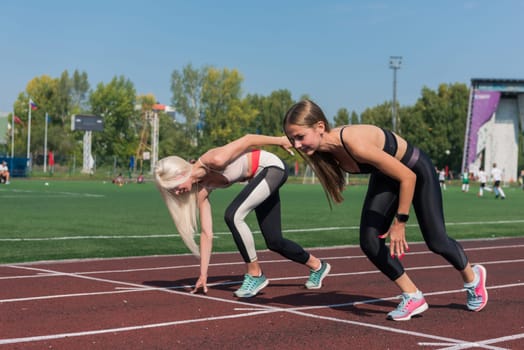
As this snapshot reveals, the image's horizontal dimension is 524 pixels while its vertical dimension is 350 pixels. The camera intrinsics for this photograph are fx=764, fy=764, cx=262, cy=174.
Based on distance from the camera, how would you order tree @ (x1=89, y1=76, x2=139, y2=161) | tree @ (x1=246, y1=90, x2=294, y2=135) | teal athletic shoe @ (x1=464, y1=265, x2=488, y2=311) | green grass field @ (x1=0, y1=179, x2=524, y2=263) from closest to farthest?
teal athletic shoe @ (x1=464, y1=265, x2=488, y2=311), green grass field @ (x1=0, y1=179, x2=524, y2=263), tree @ (x1=89, y1=76, x2=139, y2=161), tree @ (x1=246, y1=90, x2=294, y2=135)

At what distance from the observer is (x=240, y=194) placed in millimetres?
7832

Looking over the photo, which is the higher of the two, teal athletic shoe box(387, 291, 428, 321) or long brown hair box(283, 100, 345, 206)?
long brown hair box(283, 100, 345, 206)

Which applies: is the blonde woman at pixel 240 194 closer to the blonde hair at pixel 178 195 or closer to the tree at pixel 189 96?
the blonde hair at pixel 178 195

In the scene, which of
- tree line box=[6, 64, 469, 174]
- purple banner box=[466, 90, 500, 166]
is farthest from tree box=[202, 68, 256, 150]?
purple banner box=[466, 90, 500, 166]

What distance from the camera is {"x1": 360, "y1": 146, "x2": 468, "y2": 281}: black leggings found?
651 cm

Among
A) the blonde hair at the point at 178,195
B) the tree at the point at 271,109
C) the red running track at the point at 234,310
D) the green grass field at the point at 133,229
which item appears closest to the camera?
the red running track at the point at 234,310

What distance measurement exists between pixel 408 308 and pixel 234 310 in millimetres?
1592

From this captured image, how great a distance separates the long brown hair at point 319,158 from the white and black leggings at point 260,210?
1.08m

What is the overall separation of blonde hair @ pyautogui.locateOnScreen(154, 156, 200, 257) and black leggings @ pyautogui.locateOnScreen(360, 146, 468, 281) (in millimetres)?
1894

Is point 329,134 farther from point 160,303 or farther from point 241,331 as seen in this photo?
point 160,303

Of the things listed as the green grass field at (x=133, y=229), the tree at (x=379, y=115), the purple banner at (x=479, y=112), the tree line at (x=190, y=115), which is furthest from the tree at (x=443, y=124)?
the green grass field at (x=133, y=229)

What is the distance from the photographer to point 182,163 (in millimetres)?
7445

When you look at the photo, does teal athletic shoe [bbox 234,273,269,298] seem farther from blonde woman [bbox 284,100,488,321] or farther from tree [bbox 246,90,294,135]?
tree [bbox 246,90,294,135]

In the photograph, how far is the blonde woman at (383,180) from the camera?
19.9ft
